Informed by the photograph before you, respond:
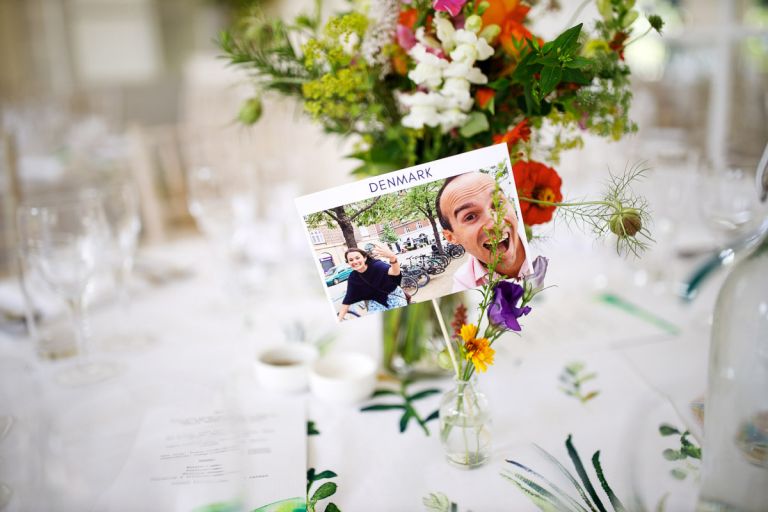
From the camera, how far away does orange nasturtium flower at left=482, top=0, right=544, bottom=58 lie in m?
0.64

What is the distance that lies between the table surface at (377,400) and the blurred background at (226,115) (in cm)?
22

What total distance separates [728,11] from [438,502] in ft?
6.92

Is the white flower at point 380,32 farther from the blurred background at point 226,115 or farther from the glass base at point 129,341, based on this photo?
the glass base at point 129,341

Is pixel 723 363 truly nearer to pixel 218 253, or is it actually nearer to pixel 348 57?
pixel 348 57

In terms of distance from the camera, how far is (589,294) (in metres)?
1.13

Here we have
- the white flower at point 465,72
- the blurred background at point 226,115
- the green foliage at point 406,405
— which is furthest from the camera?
the blurred background at point 226,115

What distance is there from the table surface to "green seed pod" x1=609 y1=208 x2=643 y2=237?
12 cm

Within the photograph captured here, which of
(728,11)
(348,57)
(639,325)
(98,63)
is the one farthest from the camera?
(98,63)

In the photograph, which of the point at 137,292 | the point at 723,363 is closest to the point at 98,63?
the point at 137,292

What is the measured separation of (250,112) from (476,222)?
36cm

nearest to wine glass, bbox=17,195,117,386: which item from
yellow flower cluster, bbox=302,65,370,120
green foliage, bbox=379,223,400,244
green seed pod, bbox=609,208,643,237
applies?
yellow flower cluster, bbox=302,65,370,120

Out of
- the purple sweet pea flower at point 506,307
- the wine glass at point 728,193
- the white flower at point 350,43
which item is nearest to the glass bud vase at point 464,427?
the purple sweet pea flower at point 506,307

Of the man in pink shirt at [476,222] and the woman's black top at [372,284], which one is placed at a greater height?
the man in pink shirt at [476,222]

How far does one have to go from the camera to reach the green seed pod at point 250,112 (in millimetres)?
766
